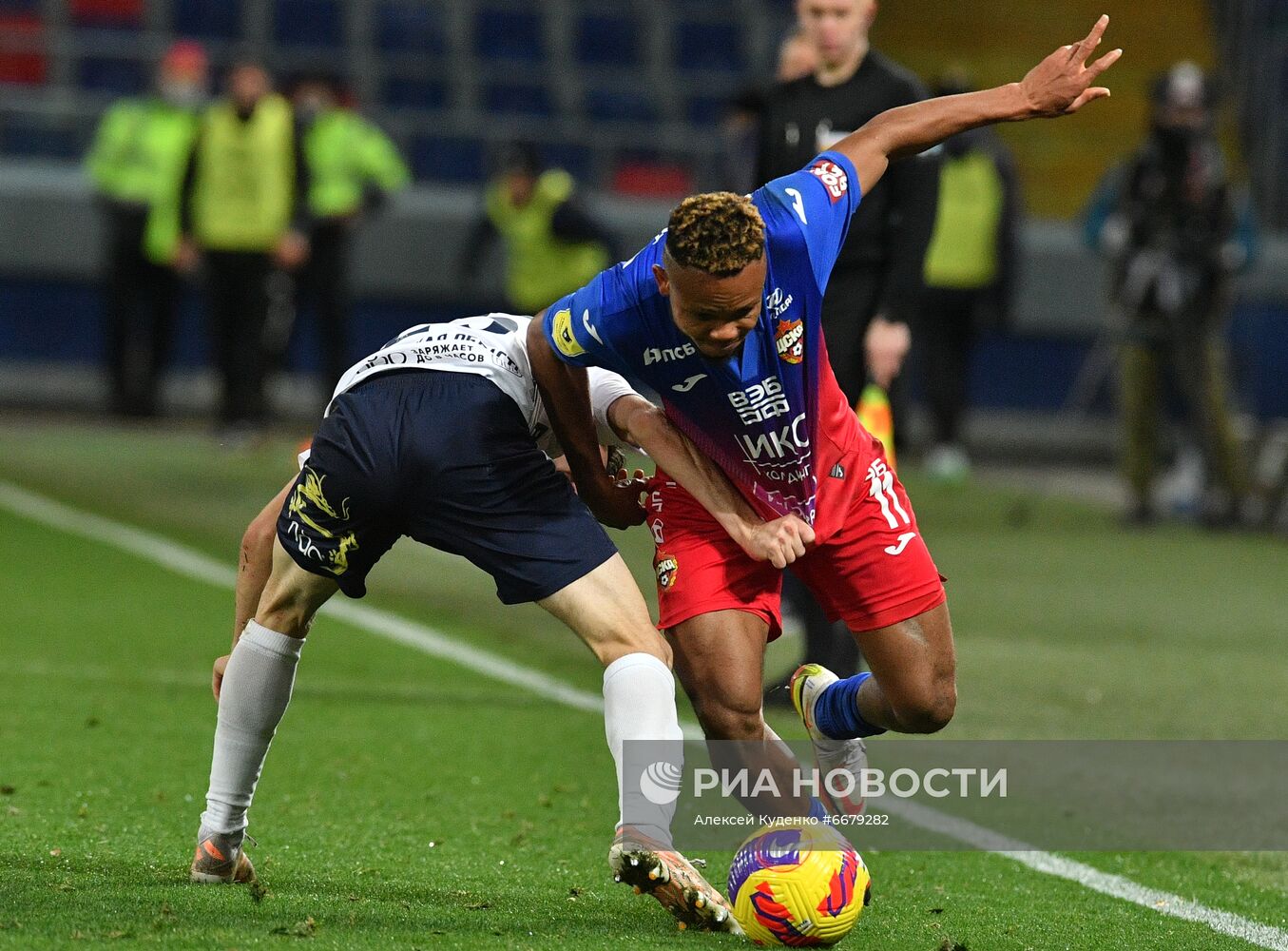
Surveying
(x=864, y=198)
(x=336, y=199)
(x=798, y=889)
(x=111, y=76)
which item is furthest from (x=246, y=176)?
(x=798, y=889)

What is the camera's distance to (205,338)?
726 inches

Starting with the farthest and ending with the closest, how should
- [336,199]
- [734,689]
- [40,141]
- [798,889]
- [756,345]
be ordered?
[40,141] → [336,199] → [734,689] → [756,345] → [798,889]

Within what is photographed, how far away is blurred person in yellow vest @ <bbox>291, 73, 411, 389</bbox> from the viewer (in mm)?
15500

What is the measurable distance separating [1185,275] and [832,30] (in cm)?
673

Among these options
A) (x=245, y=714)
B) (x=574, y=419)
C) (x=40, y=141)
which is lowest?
(x=245, y=714)

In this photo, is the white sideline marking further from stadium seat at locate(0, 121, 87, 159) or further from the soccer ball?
stadium seat at locate(0, 121, 87, 159)

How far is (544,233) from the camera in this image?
15422 mm

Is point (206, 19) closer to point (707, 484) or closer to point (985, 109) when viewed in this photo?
point (985, 109)

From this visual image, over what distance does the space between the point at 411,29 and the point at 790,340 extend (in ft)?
55.8

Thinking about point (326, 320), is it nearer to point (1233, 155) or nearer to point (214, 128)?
point (214, 128)

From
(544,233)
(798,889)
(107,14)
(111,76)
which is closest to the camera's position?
(798,889)

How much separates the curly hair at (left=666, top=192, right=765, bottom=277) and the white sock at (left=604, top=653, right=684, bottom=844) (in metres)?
0.85

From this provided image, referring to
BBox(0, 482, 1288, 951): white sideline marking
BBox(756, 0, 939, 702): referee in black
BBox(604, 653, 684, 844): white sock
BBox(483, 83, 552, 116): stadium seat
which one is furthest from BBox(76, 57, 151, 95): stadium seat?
BBox(604, 653, 684, 844): white sock

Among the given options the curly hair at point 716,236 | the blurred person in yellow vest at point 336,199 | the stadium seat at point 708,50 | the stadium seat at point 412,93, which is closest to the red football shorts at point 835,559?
the curly hair at point 716,236
